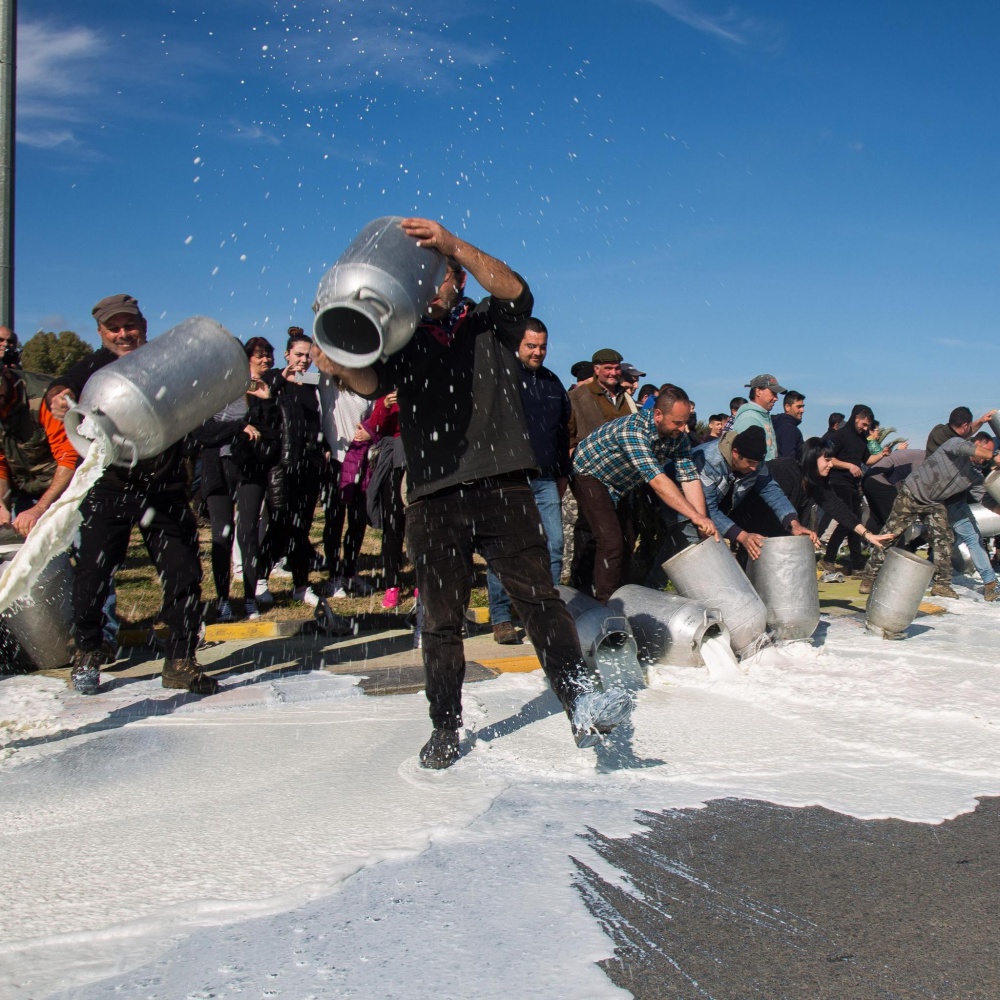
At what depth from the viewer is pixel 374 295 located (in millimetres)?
3213

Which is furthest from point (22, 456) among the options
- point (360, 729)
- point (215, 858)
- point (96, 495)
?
point (215, 858)

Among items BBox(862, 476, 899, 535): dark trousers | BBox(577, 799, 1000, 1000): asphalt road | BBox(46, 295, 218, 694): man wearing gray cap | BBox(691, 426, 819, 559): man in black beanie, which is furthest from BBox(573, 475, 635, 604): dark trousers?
BBox(862, 476, 899, 535): dark trousers

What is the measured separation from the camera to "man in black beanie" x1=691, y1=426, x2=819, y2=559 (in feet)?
21.4

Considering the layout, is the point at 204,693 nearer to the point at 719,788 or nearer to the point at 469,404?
the point at 469,404

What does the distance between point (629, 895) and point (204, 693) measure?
2.92 meters

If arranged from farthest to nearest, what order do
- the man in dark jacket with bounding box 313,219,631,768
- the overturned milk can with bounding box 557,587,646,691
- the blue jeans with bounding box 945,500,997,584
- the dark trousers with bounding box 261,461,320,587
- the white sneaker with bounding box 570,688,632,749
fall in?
the blue jeans with bounding box 945,500,997,584 → the dark trousers with bounding box 261,461,320,587 → the overturned milk can with bounding box 557,587,646,691 → the man in dark jacket with bounding box 313,219,631,768 → the white sneaker with bounding box 570,688,632,749

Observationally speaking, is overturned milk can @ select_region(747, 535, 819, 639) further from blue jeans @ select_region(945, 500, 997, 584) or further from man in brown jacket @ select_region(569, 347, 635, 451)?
blue jeans @ select_region(945, 500, 997, 584)

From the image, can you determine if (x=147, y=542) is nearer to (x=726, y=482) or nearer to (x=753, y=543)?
(x=753, y=543)

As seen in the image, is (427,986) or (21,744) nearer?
(427,986)

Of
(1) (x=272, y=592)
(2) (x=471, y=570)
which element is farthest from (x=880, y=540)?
(2) (x=471, y=570)

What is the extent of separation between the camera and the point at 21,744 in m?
4.03

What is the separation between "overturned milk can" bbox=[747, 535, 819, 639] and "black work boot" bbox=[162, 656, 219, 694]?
121 inches

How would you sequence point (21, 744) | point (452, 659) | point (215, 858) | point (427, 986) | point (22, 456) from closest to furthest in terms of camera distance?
point (427, 986), point (215, 858), point (452, 659), point (21, 744), point (22, 456)

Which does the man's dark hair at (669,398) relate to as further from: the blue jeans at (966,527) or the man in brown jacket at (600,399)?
the blue jeans at (966,527)
